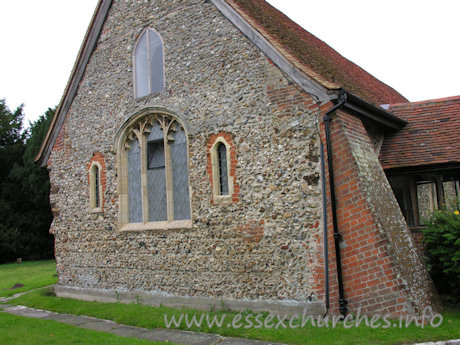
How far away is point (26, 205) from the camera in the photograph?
31938 millimetres

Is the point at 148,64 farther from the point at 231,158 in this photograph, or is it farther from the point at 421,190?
the point at 421,190

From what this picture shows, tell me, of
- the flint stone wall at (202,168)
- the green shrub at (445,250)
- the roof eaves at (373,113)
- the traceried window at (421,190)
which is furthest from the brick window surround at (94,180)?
the green shrub at (445,250)

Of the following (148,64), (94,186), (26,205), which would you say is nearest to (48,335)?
(94,186)

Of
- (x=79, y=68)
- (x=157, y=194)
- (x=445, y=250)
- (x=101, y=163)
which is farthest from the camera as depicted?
(x=79, y=68)

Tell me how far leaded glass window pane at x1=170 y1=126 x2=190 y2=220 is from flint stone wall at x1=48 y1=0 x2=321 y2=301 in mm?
449

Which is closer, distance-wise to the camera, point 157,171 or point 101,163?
point 157,171

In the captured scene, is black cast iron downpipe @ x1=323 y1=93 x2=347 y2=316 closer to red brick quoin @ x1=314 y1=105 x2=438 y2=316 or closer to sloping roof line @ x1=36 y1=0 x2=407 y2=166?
red brick quoin @ x1=314 y1=105 x2=438 y2=316

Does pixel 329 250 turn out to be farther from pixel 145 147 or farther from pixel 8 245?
pixel 8 245

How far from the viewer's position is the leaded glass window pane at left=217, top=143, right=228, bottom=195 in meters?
9.81

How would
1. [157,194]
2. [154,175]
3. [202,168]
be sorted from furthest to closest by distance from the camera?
[154,175]
[157,194]
[202,168]

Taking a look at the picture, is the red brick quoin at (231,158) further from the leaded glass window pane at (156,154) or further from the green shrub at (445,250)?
the green shrub at (445,250)

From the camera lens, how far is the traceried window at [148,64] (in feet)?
37.4

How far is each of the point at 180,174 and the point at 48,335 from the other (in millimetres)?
4556

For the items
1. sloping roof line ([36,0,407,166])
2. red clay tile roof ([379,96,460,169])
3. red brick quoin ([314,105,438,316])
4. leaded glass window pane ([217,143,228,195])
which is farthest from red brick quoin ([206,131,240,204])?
red clay tile roof ([379,96,460,169])
